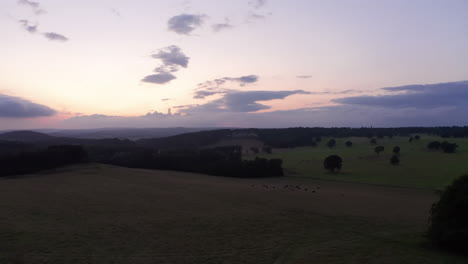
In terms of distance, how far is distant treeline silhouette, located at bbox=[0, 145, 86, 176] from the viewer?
54.0 meters

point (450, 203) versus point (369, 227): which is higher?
point (450, 203)

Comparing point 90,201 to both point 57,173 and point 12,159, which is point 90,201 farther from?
point 12,159

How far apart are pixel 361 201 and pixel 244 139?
351 feet

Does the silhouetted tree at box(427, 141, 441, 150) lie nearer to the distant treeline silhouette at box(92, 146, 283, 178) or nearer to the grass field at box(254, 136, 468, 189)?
the grass field at box(254, 136, 468, 189)

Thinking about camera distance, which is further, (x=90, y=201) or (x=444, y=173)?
(x=444, y=173)

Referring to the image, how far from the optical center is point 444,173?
60.2 m

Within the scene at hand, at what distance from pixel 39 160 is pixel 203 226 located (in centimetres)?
4584

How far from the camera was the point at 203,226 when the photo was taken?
906 inches

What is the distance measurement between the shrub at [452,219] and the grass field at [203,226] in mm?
921

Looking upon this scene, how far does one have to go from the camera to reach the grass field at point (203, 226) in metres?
16.3

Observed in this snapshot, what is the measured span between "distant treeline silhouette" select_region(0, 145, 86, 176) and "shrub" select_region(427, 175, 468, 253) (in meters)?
57.6

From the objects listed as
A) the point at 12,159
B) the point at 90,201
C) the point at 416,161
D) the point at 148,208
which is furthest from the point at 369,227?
the point at 416,161

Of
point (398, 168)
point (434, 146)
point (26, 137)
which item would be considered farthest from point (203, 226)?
point (26, 137)

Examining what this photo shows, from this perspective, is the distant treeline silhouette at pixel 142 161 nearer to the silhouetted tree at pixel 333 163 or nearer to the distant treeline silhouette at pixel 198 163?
the distant treeline silhouette at pixel 198 163
